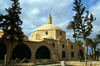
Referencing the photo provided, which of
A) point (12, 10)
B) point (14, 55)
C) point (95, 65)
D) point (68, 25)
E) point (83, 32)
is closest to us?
point (95, 65)

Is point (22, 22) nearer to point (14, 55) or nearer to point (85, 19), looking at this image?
point (14, 55)

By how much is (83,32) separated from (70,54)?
A: 18.9 metres

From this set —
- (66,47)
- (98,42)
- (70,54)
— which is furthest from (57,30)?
(98,42)

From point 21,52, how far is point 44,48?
18.9 feet

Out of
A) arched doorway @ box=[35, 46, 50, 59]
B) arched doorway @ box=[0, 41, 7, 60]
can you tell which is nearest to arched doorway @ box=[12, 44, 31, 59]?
arched doorway @ box=[0, 41, 7, 60]

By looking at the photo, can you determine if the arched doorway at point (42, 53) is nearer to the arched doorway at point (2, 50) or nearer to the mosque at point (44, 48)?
the mosque at point (44, 48)

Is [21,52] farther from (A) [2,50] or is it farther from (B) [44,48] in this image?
(B) [44,48]

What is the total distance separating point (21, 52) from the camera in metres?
21.1

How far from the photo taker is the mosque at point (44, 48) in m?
20.6

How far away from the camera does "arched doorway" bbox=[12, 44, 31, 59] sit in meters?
20.5

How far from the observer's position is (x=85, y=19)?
522 inches

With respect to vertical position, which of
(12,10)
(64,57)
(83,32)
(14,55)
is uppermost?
(12,10)

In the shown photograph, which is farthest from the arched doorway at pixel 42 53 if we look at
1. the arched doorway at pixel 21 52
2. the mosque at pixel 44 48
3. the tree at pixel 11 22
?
the tree at pixel 11 22

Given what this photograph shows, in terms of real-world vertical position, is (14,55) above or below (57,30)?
below
